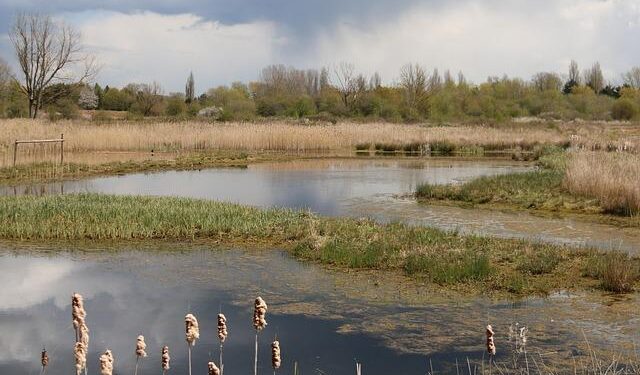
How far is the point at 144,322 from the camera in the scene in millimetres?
A: 7129

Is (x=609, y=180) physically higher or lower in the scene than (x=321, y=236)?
higher

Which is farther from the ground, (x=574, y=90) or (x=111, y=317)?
(x=574, y=90)

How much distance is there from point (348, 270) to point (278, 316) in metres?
2.45

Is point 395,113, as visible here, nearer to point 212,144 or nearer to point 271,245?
point 212,144

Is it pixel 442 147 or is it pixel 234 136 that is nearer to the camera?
pixel 234 136

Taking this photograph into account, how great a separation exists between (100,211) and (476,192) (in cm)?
963

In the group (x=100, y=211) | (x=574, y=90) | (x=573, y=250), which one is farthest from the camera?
(x=574, y=90)

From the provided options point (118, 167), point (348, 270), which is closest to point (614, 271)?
point (348, 270)

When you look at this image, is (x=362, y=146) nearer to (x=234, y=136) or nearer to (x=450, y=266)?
(x=234, y=136)

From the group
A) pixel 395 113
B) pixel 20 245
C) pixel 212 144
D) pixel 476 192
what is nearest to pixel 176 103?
pixel 395 113

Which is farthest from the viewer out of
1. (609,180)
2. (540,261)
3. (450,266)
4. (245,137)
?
(245,137)

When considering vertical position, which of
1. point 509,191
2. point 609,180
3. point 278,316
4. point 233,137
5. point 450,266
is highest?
point 233,137

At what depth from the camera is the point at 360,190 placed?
19.8 meters

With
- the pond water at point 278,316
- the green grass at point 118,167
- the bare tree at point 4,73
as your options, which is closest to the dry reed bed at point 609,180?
the pond water at point 278,316
